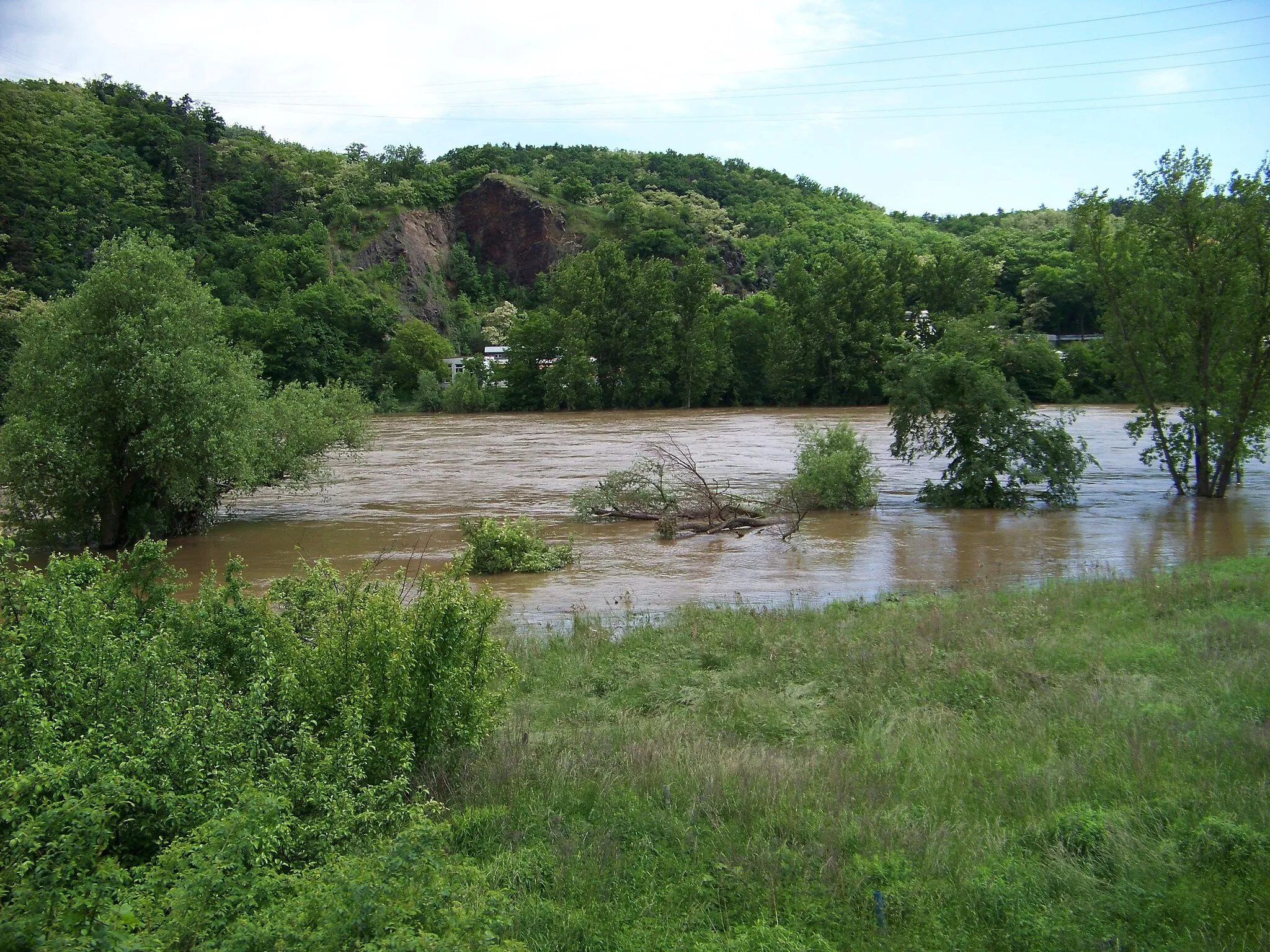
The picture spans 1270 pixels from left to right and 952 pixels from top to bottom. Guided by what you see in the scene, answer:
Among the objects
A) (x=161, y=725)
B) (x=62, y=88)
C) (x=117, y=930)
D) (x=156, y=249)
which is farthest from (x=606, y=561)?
(x=62, y=88)

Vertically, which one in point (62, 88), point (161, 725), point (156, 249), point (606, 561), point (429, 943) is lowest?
point (606, 561)

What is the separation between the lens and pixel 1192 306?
2467 centimetres

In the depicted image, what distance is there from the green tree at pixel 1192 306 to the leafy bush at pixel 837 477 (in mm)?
7561

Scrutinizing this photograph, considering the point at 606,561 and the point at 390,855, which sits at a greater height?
the point at 390,855

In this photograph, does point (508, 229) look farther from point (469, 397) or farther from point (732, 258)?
point (469, 397)

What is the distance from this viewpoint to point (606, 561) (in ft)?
65.9

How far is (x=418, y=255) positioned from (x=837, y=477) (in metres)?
99.7

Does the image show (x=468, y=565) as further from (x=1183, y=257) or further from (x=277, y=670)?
(x=1183, y=257)

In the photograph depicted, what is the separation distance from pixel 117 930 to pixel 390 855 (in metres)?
1.11

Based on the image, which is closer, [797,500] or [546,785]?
[546,785]

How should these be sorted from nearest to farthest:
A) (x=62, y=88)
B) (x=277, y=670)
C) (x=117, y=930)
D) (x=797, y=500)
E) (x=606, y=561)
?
(x=117, y=930) → (x=277, y=670) → (x=606, y=561) → (x=797, y=500) → (x=62, y=88)

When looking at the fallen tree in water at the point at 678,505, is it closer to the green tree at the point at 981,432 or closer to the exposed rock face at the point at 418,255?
the green tree at the point at 981,432

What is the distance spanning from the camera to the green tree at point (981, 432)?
25812 mm

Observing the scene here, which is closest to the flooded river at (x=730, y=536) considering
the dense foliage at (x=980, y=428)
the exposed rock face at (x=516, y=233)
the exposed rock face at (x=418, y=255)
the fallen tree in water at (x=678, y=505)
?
the fallen tree in water at (x=678, y=505)
